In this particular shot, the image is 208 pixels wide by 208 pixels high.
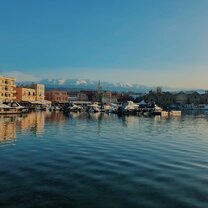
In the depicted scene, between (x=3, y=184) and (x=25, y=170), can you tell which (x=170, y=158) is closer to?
(x=25, y=170)

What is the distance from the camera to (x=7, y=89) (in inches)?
4609

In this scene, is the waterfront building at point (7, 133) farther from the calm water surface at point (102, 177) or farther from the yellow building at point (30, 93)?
the yellow building at point (30, 93)

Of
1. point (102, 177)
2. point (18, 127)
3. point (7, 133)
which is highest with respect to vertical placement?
point (18, 127)

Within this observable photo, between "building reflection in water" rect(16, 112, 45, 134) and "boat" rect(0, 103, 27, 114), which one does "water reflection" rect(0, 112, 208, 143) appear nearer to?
"building reflection in water" rect(16, 112, 45, 134)

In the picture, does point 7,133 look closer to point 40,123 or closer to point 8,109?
point 40,123

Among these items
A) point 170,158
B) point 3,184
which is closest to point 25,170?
point 3,184

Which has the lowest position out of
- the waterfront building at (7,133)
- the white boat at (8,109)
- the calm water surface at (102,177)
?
the calm water surface at (102,177)

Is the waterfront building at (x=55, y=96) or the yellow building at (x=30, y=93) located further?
the waterfront building at (x=55, y=96)

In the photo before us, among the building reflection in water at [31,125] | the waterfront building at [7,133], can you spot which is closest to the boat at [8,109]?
the building reflection in water at [31,125]

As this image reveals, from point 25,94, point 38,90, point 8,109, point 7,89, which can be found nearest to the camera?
point 8,109

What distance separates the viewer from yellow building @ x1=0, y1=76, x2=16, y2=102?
114 metres

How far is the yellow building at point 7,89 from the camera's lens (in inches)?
4474

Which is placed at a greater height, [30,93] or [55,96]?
[30,93]

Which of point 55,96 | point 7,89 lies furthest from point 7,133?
point 55,96
